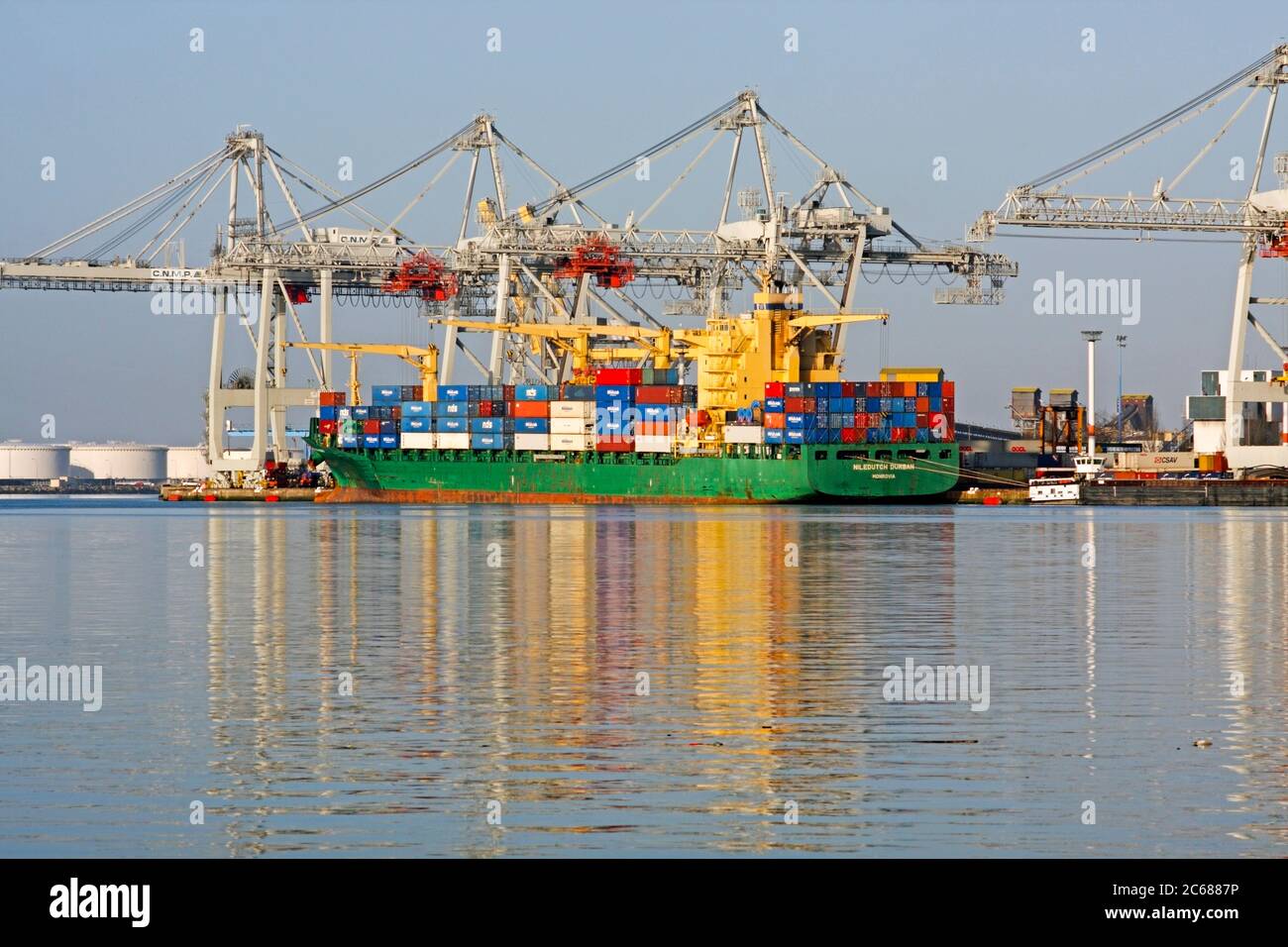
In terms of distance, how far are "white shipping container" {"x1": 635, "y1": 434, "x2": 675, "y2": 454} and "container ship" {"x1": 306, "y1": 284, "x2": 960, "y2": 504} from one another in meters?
0.12

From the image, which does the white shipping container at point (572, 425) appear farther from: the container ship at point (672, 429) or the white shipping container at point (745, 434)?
the white shipping container at point (745, 434)

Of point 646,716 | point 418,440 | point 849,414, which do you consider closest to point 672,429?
point 849,414

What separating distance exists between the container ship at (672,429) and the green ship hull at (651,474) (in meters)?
0.10

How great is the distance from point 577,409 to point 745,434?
1402 centimetres

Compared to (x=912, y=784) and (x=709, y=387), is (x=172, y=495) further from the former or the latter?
(x=912, y=784)

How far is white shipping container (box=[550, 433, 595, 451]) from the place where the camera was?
120 m

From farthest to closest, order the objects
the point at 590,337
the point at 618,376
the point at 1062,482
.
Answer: the point at 590,337, the point at 618,376, the point at 1062,482

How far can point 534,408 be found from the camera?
403 ft

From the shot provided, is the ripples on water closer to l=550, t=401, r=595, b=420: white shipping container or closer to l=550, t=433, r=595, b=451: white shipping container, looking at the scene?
l=550, t=433, r=595, b=451: white shipping container

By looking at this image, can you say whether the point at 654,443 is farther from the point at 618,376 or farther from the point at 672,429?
the point at 618,376
